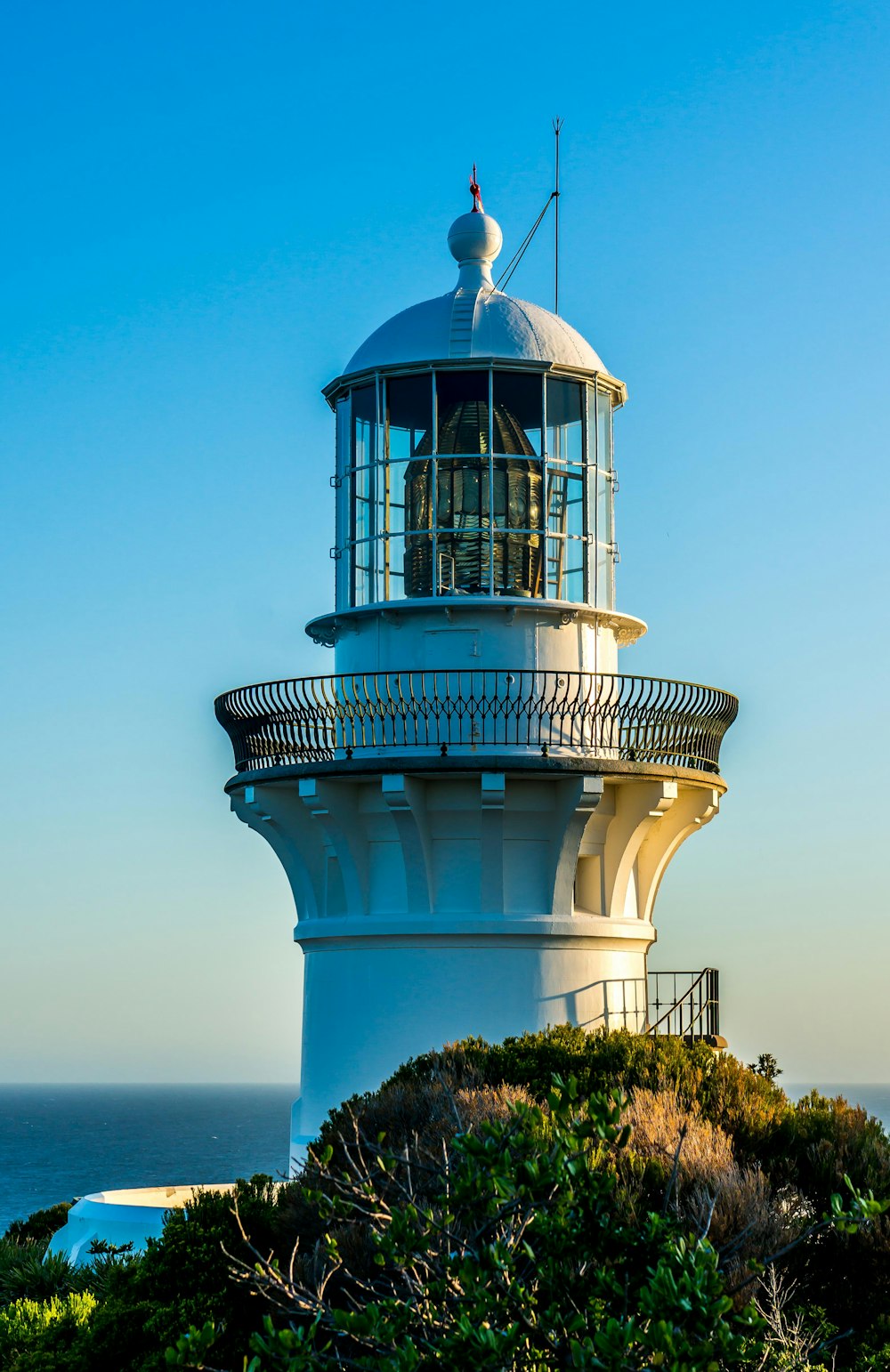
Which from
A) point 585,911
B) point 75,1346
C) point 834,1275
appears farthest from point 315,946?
point 834,1275

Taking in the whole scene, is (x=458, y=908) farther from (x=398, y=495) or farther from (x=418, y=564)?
(x=398, y=495)

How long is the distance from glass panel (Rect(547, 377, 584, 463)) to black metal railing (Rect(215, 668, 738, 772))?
8.54 feet

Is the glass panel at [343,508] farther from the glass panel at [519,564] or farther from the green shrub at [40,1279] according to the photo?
the green shrub at [40,1279]

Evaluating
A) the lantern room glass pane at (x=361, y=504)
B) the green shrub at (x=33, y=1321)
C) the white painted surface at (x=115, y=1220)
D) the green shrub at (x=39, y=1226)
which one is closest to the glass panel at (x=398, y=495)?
the lantern room glass pane at (x=361, y=504)

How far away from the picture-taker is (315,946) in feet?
61.4

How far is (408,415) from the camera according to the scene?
19125 millimetres

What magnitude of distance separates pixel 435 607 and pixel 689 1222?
852 centimetres

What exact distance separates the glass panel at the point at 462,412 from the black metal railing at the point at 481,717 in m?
2.51

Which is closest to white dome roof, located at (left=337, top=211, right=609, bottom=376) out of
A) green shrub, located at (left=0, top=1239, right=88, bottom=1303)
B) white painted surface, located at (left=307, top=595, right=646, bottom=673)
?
white painted surface, located at (left=307, top=595, right=646, bottom=673)

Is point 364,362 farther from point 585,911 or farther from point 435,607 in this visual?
point 585,911

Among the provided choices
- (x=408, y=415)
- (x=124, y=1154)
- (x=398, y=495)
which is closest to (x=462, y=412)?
(x=408, y=415)

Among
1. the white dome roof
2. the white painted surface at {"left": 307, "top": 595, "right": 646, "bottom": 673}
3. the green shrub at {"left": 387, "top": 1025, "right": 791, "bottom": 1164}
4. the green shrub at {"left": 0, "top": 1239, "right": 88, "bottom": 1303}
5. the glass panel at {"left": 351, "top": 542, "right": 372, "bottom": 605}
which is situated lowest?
the green shrub at {"left": 0, "top": 1239, "right": 88, "bottom": 1303}

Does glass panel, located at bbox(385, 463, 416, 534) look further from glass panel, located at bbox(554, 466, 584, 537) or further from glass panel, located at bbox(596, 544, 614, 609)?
glass panel, located at bbox(596, 544, 614, 609)

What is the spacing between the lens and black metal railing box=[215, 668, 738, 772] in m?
17.5
